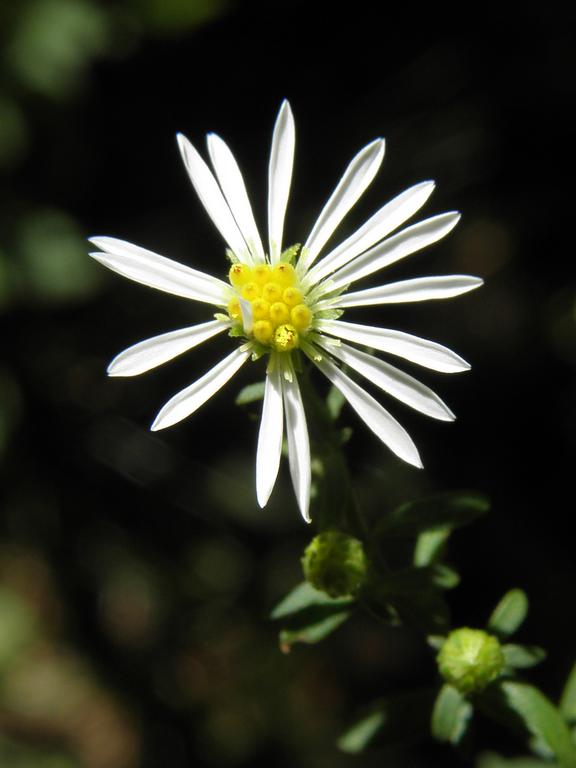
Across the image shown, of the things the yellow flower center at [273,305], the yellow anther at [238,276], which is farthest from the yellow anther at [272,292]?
the yellow anther at [238,276]

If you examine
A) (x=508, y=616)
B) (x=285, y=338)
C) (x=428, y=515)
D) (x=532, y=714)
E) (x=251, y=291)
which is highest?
(x=251, y=291)

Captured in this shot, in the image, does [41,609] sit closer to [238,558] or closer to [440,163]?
[238,558]

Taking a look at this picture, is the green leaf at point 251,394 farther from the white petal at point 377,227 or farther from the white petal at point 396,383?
the white petal at point 377,227

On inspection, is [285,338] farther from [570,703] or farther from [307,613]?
[570,703]

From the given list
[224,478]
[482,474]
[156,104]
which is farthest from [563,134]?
A: [224,478]

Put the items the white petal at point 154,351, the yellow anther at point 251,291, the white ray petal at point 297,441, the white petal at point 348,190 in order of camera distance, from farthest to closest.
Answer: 1. the yellow anther at point 251,291
2. the white petal at point 348,190
3. the white petal at point 154,351
4. the white ray petal at point 297,441

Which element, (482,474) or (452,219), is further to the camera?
(482,474)

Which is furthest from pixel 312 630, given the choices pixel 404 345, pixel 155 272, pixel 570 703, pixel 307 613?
pixel 155 272
